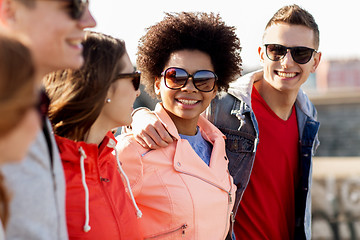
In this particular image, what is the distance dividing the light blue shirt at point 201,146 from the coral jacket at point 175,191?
142 millimetres

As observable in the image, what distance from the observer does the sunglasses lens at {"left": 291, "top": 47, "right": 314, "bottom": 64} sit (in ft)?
10.6

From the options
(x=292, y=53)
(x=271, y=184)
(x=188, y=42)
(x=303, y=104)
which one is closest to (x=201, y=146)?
(x=188, y=42)

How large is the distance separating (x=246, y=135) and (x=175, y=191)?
96cm

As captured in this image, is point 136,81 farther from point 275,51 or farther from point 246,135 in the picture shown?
point 275,51

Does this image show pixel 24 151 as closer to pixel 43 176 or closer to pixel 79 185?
pixel 43 176

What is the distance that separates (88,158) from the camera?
5.94 feet

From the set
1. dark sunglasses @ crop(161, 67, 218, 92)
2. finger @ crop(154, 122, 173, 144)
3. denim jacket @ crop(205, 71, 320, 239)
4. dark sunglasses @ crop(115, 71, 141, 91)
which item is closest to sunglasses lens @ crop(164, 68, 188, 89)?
dark sunglasses @ crop(161, 67, 218, 92)

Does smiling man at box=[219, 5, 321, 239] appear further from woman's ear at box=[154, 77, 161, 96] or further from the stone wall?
the stone wall

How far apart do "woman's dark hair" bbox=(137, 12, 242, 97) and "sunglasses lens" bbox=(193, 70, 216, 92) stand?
15cm

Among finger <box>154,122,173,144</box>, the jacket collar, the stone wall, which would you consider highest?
the jacket collar

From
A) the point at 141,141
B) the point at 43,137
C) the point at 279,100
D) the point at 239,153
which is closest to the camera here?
the point at 43,137

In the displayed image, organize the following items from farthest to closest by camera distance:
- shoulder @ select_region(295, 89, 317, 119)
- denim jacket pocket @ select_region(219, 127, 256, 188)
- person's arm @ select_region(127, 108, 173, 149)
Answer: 1. shoulder @ select_region(295, 89, 317, 119)
2. denim jacket pocket @ select_region(219, 127, 256, 188)
3. person's arm @ select_region(127, 108, 173, 149)

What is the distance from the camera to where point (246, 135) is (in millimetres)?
3031

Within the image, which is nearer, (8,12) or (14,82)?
(14,82)
